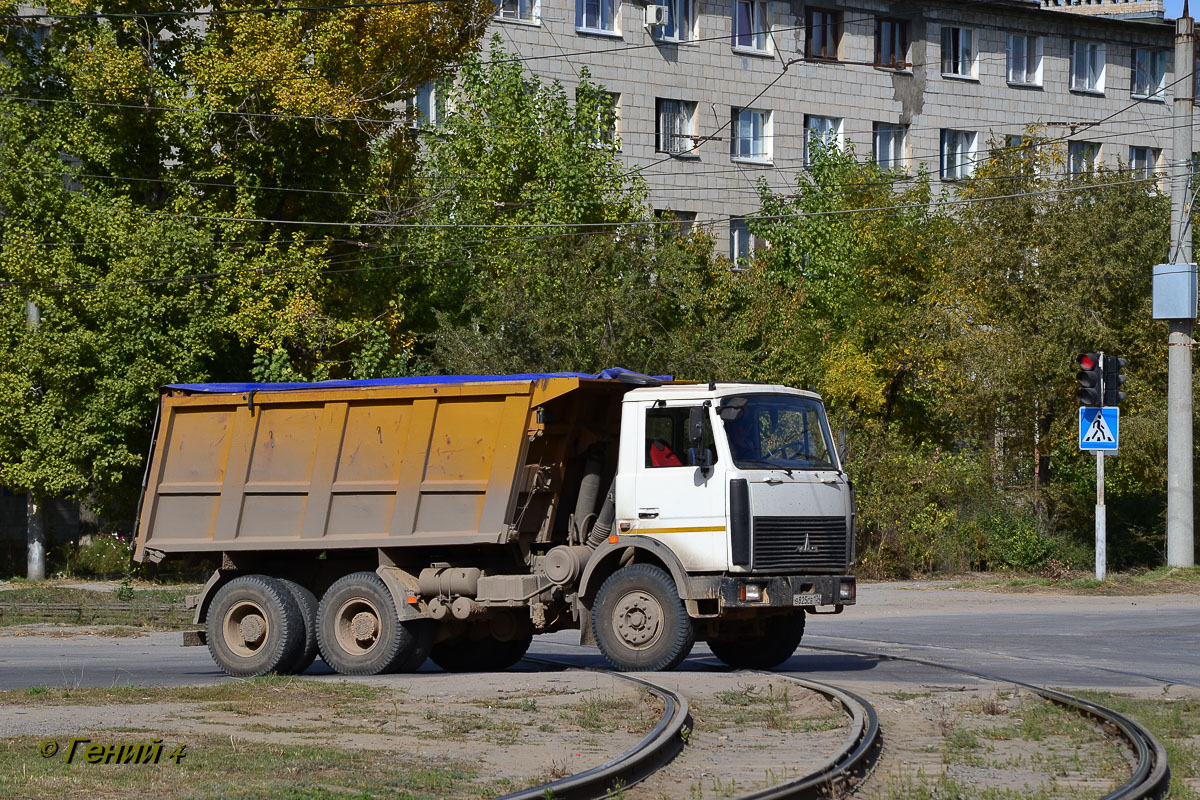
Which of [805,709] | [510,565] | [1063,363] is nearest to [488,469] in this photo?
[510,565]

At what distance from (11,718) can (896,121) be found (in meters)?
45.7

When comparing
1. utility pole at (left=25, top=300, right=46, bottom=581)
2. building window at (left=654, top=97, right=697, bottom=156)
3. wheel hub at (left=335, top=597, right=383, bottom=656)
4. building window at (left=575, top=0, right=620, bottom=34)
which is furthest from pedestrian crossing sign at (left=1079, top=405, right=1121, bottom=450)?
building window at (left=575, top=0, right=620, bottom=34)

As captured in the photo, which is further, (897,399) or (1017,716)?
(897,399)

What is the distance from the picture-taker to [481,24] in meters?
33.9

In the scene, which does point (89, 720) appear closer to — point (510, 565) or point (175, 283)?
point (510, 565)

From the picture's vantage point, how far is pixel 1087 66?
5691cm

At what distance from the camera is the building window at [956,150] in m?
54.4

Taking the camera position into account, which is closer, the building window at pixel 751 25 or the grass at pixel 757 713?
the grass at pixel 757 713

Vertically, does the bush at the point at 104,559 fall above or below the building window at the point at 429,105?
below

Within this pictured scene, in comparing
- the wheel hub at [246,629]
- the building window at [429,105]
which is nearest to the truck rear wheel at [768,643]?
the wheel hub at [246,629]

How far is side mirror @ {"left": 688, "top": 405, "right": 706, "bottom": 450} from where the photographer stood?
14.5m

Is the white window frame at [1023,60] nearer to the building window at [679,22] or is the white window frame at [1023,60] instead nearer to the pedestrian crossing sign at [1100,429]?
the building window at [679,22]

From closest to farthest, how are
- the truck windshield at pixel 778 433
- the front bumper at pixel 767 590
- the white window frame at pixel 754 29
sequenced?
1. the front bumper at pixel 767 590
2. the truck windshield at pixel 778 433
3. the white window frame at pixel 754 29

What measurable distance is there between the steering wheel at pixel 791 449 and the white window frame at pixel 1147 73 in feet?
155
